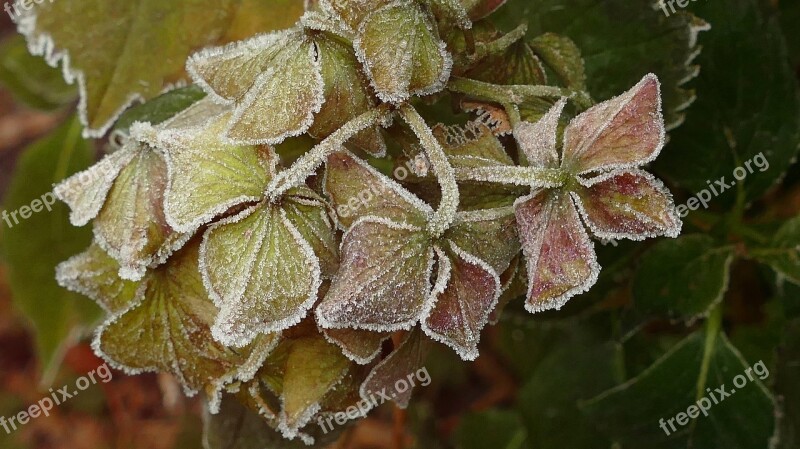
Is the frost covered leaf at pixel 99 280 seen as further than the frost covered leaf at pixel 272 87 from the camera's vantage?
Yes

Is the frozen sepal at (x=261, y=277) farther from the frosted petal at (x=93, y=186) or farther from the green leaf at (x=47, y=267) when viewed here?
the green leaf at (x=47, y=267)

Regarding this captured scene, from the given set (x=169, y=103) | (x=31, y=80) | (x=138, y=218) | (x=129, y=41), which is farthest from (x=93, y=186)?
(x=31, y=80)

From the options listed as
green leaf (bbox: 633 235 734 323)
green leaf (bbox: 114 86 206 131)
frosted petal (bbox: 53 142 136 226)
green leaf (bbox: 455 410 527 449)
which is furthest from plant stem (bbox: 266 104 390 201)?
green leaf (bbox: 455 410 527 449)

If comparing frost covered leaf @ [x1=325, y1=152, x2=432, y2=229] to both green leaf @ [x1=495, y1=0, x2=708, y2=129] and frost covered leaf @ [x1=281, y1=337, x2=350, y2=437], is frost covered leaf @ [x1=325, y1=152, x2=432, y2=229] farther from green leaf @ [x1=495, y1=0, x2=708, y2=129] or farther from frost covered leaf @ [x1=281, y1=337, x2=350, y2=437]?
green leaf @ [x1=495, y1=0, x2=708, y2=129]

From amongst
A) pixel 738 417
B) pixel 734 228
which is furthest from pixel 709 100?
pixel 738 417

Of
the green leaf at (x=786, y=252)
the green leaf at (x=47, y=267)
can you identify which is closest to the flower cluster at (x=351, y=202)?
the green leaf at (x=786, y=252)

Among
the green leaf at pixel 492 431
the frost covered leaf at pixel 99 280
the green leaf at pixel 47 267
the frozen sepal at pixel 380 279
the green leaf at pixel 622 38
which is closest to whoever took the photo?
the frozen sepal at pixel 380 279
